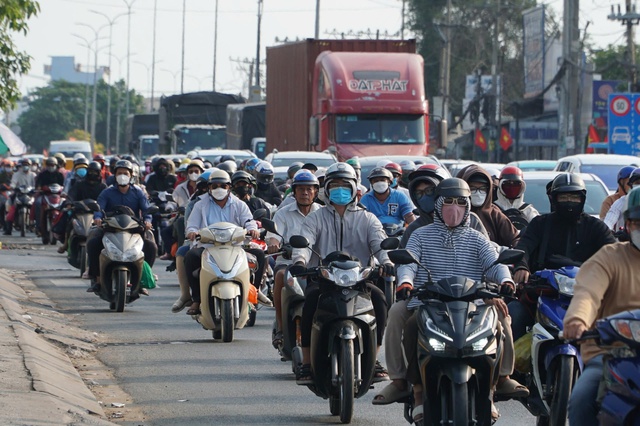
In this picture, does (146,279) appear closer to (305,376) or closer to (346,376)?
(305,376)

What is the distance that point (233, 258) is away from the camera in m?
13.6

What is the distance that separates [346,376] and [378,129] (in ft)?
74.0

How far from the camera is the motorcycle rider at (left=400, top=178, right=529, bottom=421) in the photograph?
843cm

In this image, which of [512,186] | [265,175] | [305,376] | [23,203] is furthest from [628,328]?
[23,203]

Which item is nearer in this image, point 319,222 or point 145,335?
point 319,222

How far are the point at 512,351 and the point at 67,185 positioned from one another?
655 inches

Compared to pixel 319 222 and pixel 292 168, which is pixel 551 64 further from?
pixel 319 222

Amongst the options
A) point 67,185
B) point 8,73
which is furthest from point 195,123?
point 8,73

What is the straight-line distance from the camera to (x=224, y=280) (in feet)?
44.2

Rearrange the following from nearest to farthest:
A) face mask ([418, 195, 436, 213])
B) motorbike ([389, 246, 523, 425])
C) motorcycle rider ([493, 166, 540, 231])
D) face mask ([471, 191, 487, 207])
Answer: motorbike ([389, 246, 523, 425]) < face mask ([418, 195, 436, 213]) < face mask ([471, 191, 487, 207]) < motorcycle rider ([493, 166, 540, 231])

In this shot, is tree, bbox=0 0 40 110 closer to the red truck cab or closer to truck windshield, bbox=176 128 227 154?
the red truck cab

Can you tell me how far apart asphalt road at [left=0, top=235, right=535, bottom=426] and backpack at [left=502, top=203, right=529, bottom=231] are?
170 cm

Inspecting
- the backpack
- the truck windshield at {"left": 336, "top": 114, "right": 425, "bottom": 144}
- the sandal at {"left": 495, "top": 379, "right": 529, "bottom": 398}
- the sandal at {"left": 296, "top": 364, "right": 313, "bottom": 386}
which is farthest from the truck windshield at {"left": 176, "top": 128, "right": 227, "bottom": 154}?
the sandal at {"left": 495, "top": 379, "right": 529, "bottom": 398}

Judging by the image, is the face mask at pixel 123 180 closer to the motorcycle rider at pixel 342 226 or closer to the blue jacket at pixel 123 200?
the blue jacket at pixel 123 200
